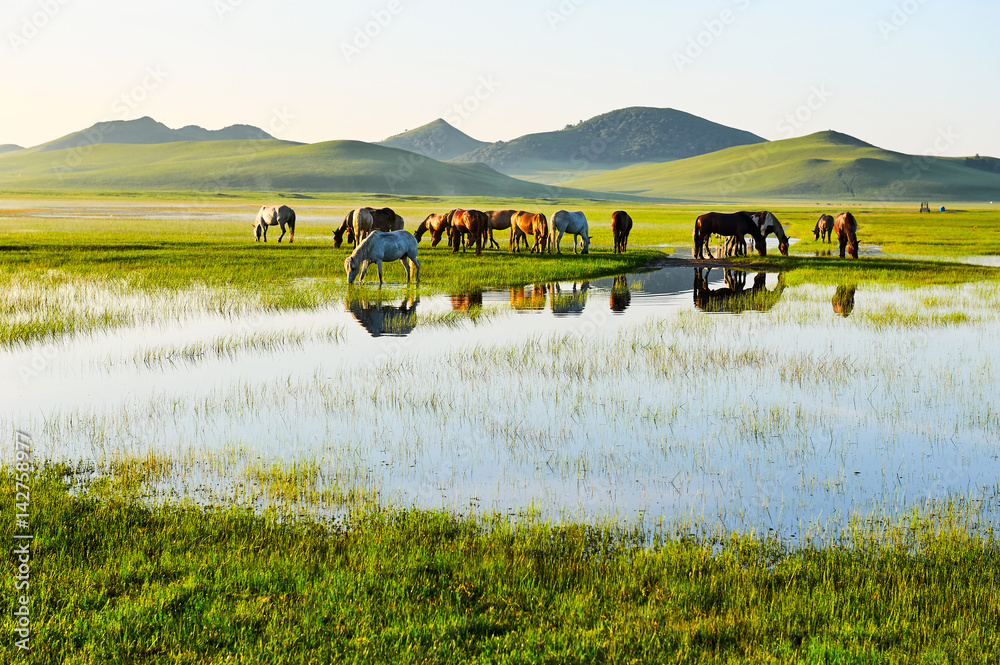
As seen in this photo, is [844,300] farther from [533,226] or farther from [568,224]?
[533,226]

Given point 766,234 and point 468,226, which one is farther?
point 766,234

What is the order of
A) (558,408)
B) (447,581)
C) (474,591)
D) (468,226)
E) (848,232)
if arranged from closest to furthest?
(474,591) → (447,581) → (558,408) → (468,226) → (848,232)

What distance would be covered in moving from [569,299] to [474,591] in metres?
16.2

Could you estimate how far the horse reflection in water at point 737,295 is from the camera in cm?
1961

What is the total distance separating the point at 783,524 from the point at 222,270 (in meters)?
21.9

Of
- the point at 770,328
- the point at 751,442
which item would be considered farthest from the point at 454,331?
the point at 751,442

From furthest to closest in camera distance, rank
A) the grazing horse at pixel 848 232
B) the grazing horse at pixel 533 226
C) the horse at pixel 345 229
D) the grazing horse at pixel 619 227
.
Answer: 1. the horse at pixel 345 229
2. the grazing horse at pixel 619 227
3. the grazing horse at pixel 533 226
4. the grazing horse at pixel 848 232

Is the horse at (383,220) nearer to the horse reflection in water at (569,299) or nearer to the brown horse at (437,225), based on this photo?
the brown horse at (437,225)

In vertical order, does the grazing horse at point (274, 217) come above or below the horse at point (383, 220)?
above

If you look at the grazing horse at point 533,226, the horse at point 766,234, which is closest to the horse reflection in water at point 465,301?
the grazing horse at point 533,226

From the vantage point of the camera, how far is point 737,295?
2216 centimetres

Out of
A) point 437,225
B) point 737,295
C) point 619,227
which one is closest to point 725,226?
point 619,227

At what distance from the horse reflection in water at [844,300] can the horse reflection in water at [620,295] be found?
16.3 feet

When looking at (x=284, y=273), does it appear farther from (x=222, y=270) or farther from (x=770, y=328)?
(x=770, y=328)
